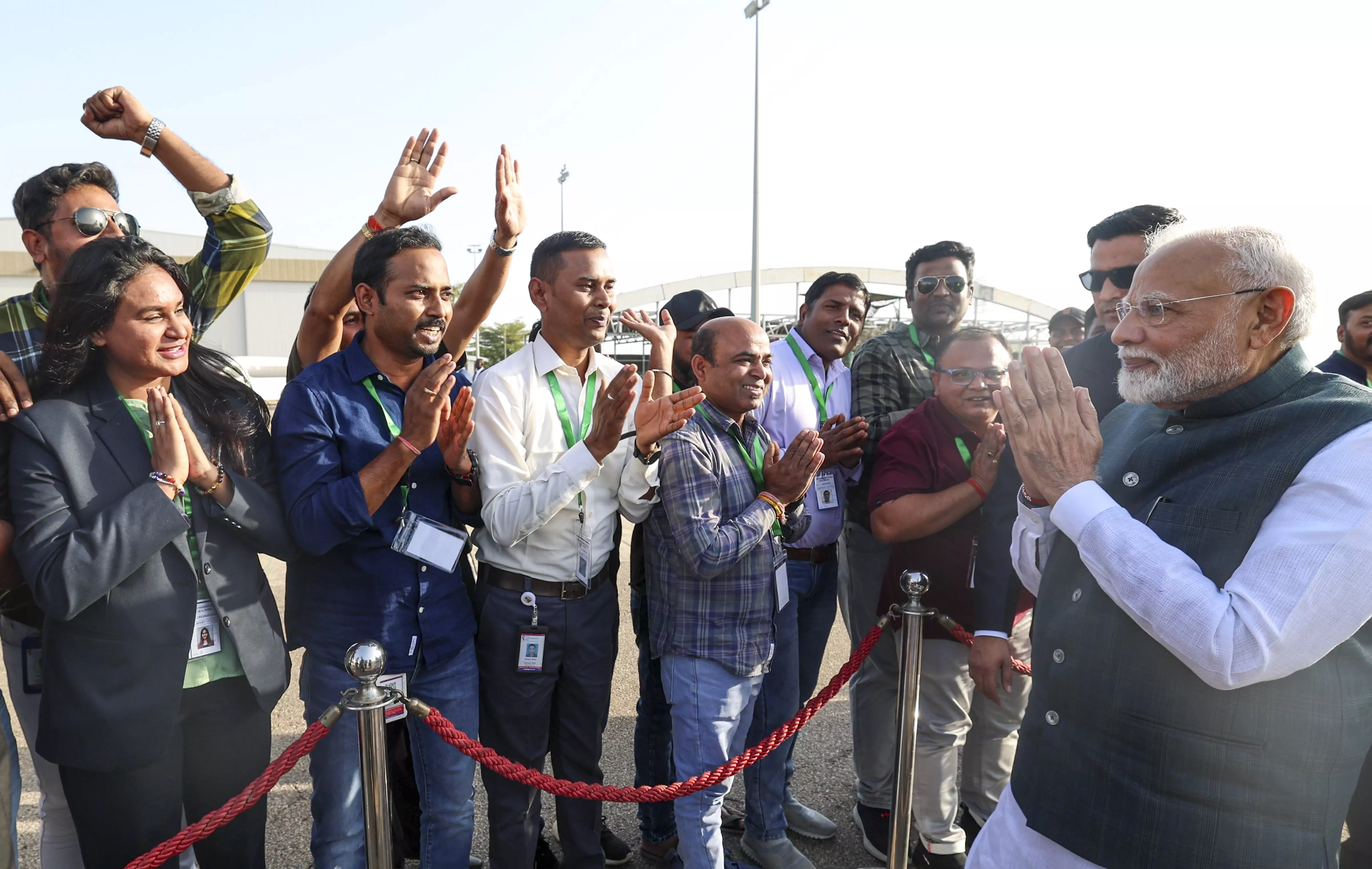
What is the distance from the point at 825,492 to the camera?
3646 millimetres

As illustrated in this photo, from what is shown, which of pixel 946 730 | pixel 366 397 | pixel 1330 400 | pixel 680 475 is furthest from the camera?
pixel 946 730

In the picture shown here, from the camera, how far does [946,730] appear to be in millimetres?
3260

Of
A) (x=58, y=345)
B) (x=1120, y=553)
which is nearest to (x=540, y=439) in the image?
(x=58, y=345)

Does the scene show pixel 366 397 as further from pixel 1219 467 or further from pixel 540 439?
pixel 1219 467

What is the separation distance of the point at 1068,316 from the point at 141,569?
21.8ft

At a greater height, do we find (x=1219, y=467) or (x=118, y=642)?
(x=1219, y=467)

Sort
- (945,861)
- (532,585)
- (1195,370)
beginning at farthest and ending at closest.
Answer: (945,861) < (532,585) < (1195,370)

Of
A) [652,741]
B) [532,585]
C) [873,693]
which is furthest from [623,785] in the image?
[532,585]

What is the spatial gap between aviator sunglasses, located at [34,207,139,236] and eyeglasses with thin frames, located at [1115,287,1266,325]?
305 cm

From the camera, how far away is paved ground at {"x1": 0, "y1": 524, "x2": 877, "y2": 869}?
3410 mm

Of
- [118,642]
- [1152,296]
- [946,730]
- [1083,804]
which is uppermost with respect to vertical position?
[1152,296]

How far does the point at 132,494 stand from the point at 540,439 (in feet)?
4.01

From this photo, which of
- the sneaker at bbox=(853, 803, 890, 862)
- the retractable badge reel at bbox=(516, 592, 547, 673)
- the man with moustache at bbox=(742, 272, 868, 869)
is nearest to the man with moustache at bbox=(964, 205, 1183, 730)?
the man with moustache at bbox=(742, 272, 868, 869)

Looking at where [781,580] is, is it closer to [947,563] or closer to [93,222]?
[947,563]
